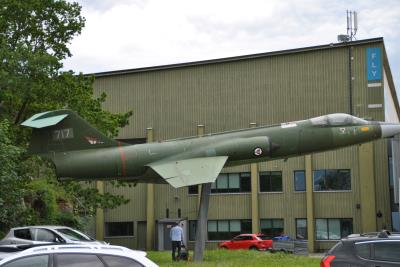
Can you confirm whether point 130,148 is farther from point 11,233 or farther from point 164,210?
point 164,210

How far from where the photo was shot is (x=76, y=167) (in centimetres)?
2036

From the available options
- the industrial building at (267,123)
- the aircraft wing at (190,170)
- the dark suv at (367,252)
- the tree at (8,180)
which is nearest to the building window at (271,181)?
the industrial building at (267,123)

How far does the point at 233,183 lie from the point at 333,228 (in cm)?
944

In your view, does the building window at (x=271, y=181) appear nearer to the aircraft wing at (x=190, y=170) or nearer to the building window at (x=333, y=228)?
the building window at (x=333, y=228)

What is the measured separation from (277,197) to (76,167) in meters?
32.3

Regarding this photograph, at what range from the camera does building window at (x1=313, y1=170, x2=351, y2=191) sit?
48750 millimetres

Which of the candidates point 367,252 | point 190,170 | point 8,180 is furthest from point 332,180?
point 367,252

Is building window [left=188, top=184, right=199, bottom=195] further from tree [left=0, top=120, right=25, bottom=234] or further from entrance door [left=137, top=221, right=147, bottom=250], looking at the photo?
tree [left=0, top=120, right=25, bottom=234]

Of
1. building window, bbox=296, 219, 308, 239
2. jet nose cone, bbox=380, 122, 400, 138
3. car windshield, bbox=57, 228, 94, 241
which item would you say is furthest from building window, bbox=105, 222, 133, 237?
jet nose cone, bbox=380, 122, 400, 138

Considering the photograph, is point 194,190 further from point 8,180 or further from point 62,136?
point 62,136

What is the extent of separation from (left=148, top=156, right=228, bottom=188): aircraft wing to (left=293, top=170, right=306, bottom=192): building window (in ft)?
98.3

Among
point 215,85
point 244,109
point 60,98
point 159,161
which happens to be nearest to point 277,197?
point 244,109

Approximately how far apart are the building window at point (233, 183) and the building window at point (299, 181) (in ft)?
13.5

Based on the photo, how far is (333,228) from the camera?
48.6 meters
